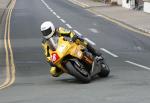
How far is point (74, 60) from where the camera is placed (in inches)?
549

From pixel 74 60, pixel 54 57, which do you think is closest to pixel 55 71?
pixel 54 57

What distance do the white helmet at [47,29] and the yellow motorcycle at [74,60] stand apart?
25cm

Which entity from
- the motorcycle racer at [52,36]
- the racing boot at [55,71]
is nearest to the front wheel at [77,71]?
the motorcycle racer at [52,36]

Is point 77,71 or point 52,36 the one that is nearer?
point 77,71

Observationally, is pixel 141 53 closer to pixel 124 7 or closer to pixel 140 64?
pixel 140 64

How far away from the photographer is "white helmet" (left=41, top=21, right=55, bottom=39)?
1417 centimetres

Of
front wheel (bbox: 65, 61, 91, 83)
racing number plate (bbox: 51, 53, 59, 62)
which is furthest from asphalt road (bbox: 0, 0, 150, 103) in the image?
racing number plate (bbox: 51, 53, 59, 62)

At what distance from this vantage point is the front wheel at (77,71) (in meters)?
13.8

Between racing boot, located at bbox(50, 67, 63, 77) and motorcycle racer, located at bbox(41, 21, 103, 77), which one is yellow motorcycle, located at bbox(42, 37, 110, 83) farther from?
racing boot, located at bbox(50, 67, 63, 77)

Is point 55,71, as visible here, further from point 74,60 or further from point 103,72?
point 103,72

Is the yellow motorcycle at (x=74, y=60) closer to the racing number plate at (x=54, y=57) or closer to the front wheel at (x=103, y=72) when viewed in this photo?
the racing number plate at (x=54, y=57)

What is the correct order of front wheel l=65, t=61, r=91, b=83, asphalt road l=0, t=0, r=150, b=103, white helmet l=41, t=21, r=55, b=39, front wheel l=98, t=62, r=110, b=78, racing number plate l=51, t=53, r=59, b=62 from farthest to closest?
1. front wheel l=98, t=62, r=110, b=78
2. white helmet l=41, t=21, r=55, b=39
3. racing number plate l=51, t=53, r=59, b=62
4. front wheel l=65, t=61, r=91, b=83
5. asphalt road l=0, t=0, r=150, b=103

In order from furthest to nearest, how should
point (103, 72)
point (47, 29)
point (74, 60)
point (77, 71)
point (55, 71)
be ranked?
point (103, 72) → point (55, 71) → point (47, 29) → point (74, 60) → point (77, 71)

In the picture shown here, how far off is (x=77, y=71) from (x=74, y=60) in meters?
0.30
